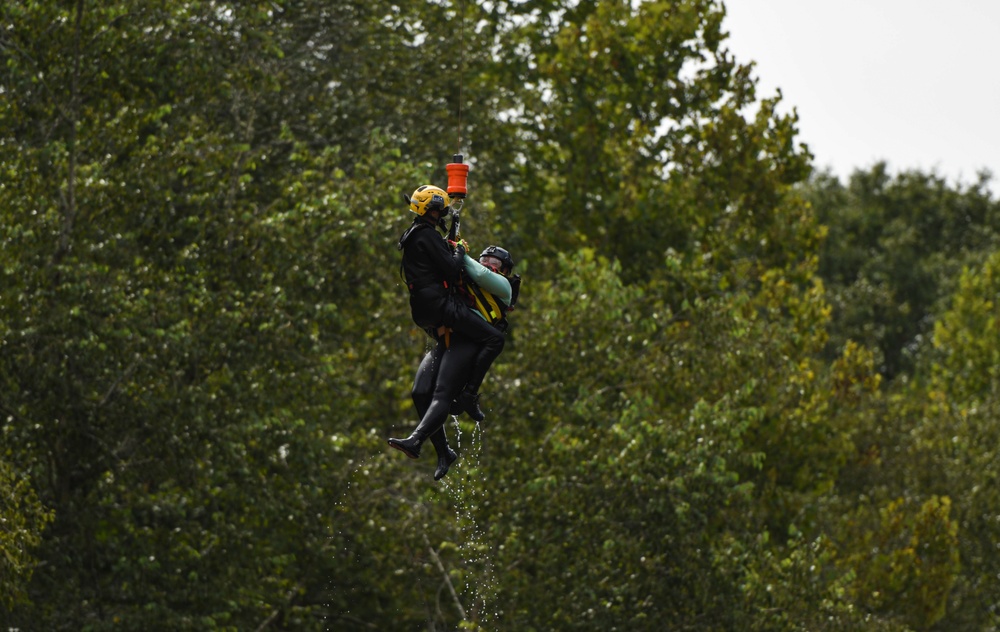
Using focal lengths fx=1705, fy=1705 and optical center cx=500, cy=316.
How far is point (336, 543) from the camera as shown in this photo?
2416 centimetres

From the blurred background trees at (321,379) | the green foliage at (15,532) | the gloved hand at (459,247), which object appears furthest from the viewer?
the blurred background trees at (321,379)

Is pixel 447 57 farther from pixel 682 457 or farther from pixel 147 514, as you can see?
pixel 147 514

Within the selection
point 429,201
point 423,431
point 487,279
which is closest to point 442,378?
point 423,431

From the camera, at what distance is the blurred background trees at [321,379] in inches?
835

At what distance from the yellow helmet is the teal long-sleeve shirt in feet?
1.27

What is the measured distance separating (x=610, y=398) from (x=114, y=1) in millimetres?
9358

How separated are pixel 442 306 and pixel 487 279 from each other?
1.16ft

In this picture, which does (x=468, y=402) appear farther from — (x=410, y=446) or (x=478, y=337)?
(x=410, y=446)

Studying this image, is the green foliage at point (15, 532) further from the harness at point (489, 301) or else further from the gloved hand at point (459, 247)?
the gloved hand at point (459, 247)

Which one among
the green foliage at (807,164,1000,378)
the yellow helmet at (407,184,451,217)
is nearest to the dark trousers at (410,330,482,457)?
the yellow helmet at (407,184,451,217)

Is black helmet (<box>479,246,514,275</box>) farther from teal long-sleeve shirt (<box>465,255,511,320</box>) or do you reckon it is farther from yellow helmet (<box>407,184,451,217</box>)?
yellow helmet (<box>407,184,451,217</box>)

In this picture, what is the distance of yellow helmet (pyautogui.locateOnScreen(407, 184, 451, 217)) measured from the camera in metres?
11.1

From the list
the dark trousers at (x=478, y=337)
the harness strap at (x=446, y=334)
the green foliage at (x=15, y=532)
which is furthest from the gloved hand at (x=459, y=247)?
the green foliage at (x=15, y=532)

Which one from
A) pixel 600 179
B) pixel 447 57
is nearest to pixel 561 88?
pixel 600 179
